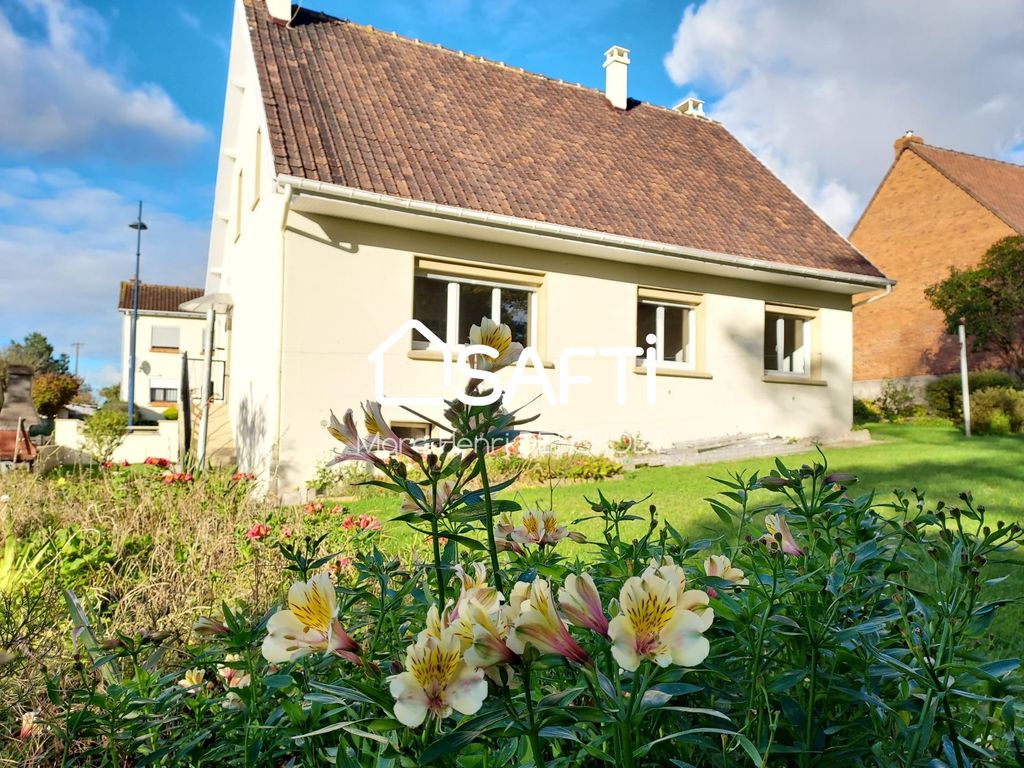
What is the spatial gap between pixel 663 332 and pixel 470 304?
12.0ft

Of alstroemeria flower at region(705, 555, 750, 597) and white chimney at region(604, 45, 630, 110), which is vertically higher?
white chimney at region(604, 45, 630, 110)

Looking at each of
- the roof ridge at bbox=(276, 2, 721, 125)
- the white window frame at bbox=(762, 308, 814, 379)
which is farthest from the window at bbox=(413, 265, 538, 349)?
the roof ridge at bbox=(276, 2, 721, 125)

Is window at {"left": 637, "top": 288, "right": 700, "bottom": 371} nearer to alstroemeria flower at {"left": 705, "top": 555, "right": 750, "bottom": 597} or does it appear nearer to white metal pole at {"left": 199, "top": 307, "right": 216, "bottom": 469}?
white metal pole at {"left": 199, "top": 307, "right": 216, "bottom": 469}

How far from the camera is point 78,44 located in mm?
8555

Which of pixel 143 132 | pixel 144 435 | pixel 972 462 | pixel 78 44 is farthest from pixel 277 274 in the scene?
pixel 143 132

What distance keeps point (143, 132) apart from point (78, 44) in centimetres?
2367

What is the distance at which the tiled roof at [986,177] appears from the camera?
22.6 metres

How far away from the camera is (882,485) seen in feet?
22.2

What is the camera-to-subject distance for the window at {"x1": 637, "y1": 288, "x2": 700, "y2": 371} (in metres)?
11.4

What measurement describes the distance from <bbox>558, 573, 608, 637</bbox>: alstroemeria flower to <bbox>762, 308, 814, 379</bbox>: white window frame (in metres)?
13.1

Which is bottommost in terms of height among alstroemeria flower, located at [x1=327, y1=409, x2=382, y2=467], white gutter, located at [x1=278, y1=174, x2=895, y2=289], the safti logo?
alstroemeria flower, located at [x1=327, y1=409, x2=382, y2=467]

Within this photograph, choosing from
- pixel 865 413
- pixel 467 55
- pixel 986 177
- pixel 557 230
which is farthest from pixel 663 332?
pixel 986 177

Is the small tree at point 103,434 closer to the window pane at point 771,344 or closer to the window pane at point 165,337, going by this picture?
the window pane at point 771,344

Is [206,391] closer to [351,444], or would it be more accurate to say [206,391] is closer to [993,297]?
[351,444]
